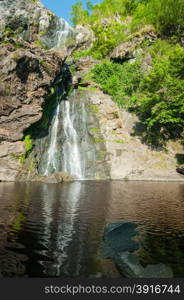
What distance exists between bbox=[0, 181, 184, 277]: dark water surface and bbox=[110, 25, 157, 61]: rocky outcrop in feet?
195

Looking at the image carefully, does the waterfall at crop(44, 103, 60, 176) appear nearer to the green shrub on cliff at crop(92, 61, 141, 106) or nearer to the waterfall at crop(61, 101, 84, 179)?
the waterfall at crop(61, 101, 84, 179)

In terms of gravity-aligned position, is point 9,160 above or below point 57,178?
above

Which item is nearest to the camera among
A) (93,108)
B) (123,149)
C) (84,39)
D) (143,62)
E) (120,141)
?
(123,149)

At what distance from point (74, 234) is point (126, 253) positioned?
3.91 metres

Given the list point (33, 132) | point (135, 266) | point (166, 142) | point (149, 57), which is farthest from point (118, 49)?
point (135, 266)

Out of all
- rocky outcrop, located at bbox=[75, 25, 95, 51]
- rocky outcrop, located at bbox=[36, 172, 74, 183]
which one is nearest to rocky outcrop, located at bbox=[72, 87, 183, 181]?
rocky outcrop, located at bbox=[36, 172, 74, 183]

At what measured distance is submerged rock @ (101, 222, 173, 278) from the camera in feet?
29.8

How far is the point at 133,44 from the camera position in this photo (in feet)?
242

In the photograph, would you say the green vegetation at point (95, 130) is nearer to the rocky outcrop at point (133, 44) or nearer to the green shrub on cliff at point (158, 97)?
the green shrub on cliff at point (158, 97)

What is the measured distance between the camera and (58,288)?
840 cm

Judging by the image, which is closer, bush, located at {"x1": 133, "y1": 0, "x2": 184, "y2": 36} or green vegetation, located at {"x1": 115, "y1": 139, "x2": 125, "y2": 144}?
green vegetation, located at {"x1": 115, "y1": 139, "x2": 125, "y2": 144}

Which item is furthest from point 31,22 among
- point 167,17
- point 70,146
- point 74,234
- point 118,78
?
point 74,234

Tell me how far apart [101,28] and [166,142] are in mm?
53864

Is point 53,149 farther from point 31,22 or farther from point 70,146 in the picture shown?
point 31,22
